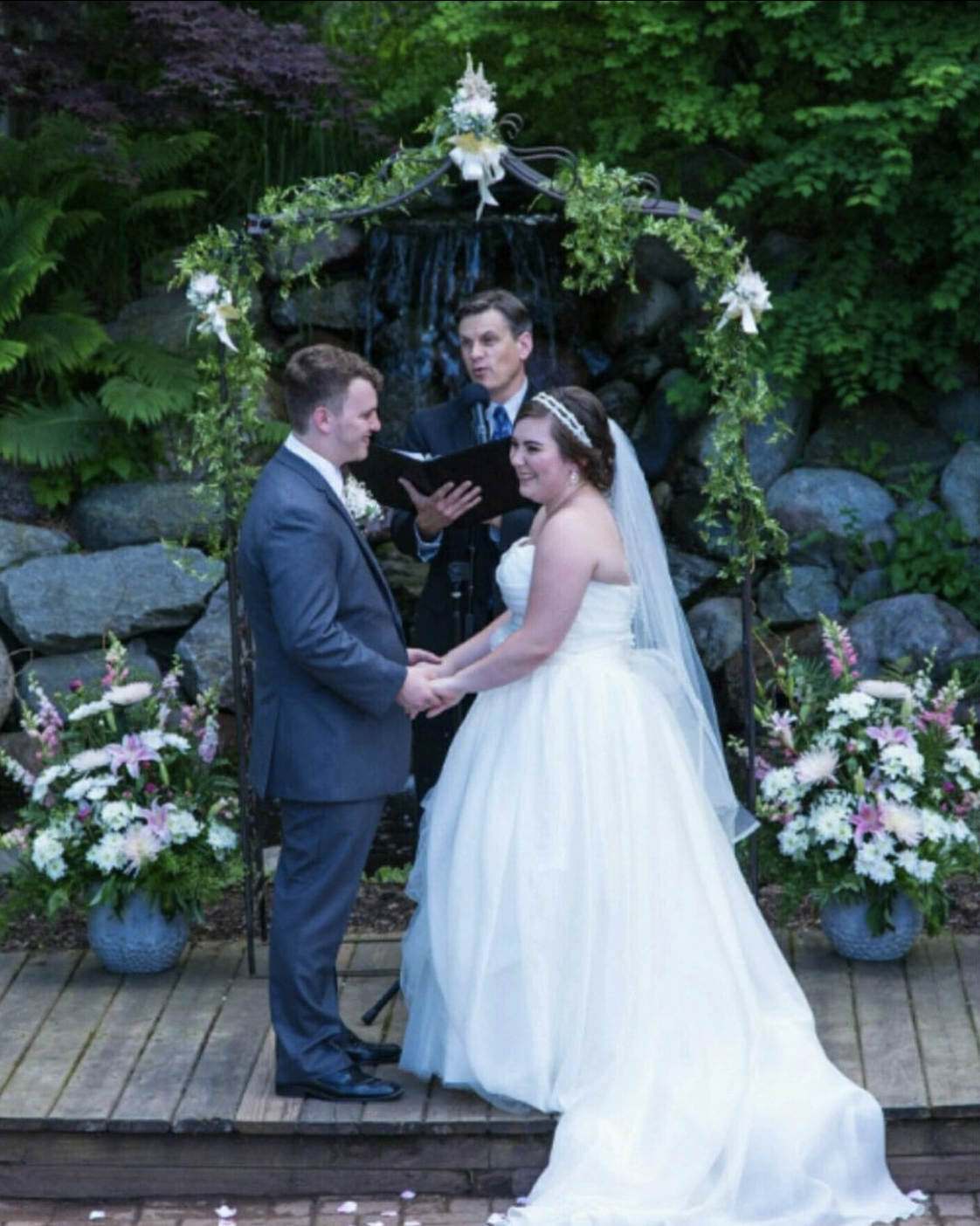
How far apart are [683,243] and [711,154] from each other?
548 cm

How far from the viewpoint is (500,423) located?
5.42 m

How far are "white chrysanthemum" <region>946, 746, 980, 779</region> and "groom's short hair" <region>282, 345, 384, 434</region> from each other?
6.74 ft

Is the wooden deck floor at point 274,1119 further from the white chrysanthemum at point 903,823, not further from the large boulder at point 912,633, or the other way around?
the large boulder at point 912,633

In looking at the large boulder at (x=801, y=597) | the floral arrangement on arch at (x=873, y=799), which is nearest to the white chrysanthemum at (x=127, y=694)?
the floral arrangement on arch at (x=873, y=799)

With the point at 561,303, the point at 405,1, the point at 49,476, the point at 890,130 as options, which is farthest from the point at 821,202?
the point at 49,476

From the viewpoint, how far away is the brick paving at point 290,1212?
14.0ft

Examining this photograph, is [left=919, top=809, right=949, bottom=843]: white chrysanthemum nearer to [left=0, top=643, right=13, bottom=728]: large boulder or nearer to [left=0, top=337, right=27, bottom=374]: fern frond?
[left=0, top=643, right=13, bottom=728]: large boulder

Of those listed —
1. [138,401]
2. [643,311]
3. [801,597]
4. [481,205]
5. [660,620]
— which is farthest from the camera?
[643,311]

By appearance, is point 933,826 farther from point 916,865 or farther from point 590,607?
point 590,607

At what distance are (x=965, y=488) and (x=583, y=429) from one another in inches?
232

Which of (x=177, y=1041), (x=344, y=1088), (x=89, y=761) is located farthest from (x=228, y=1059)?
(x=89, y=761)

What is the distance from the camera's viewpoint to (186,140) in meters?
10.2

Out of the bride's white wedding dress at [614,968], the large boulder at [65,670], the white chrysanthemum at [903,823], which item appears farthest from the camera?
the large boulder at [65,670]

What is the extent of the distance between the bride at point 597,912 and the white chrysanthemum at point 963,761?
0.90m
